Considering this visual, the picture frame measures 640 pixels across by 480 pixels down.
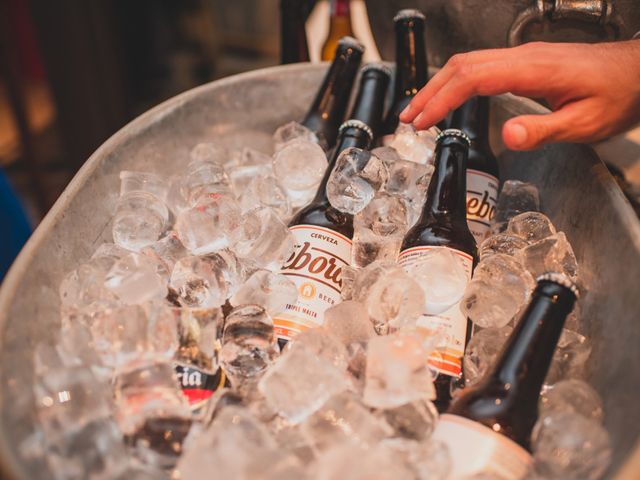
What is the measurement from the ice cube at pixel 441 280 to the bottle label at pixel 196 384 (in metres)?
0.33

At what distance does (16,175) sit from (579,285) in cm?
260

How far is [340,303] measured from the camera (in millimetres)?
847

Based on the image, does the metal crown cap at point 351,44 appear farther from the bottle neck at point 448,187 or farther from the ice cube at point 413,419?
the ice cube at point 413,419

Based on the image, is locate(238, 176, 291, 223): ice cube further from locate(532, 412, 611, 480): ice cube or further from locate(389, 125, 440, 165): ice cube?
locate(532, 412, 611, 480): ice cube

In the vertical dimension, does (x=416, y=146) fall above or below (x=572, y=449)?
above

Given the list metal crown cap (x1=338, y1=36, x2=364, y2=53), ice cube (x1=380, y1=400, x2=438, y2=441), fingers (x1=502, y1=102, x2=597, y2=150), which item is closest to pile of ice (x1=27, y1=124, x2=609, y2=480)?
ice cube (x1=380, y1=400, x2=438, y2=441)

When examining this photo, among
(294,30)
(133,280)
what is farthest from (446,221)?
(294,30)

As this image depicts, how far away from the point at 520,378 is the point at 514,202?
0.38 metres

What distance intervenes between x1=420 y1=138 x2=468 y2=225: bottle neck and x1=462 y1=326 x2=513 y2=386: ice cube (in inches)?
8.1

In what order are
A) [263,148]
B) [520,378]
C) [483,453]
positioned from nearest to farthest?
[483,453]
[520,378]
[263,148]

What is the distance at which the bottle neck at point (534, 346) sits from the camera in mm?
760

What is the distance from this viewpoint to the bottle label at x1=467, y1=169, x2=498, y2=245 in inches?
41.0

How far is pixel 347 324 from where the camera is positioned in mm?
833

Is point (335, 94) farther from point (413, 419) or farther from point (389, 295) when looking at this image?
point (413, 419)
